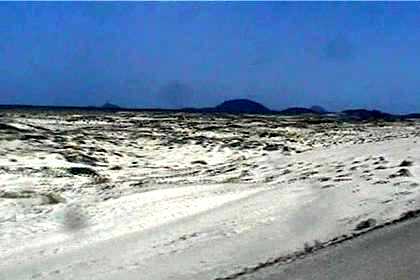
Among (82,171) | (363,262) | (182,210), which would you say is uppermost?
(363,262)

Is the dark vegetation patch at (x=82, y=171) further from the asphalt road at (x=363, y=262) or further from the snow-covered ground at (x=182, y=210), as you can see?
the asphalt road at (x=363, y=262)

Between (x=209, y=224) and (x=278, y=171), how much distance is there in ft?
25.7

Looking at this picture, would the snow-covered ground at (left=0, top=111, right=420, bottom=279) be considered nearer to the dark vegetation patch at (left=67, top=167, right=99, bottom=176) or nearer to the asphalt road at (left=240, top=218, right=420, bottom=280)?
the dark vegetation patch at (left=67, top=167, right=99, bottom=176)

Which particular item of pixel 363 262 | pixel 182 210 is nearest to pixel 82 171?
pixel 182 210

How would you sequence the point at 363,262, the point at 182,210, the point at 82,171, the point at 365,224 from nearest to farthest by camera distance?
the point at 363,262, the point at 365,224, the point at 182,210, the point at 82,171

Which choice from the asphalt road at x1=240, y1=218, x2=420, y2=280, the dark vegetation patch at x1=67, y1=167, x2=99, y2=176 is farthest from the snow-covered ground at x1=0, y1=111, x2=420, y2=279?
the asphalt road at x1=240, y1=218, x2=420, y2=280

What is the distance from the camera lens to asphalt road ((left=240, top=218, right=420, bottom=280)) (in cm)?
669

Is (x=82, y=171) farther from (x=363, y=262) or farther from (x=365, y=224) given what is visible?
(x=363, y=262)

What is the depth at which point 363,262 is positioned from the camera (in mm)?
7117

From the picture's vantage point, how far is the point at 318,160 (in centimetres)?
1880

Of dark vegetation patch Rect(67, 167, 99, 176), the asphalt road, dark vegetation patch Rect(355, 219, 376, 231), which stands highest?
dark vegetation patch Rect(355, 219, 376, 231)

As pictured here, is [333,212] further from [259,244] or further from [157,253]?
[157,253]

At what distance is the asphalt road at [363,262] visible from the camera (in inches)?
263

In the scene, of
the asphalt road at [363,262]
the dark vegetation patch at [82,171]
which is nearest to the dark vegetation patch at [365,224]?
the asphalt road at [363,262]
